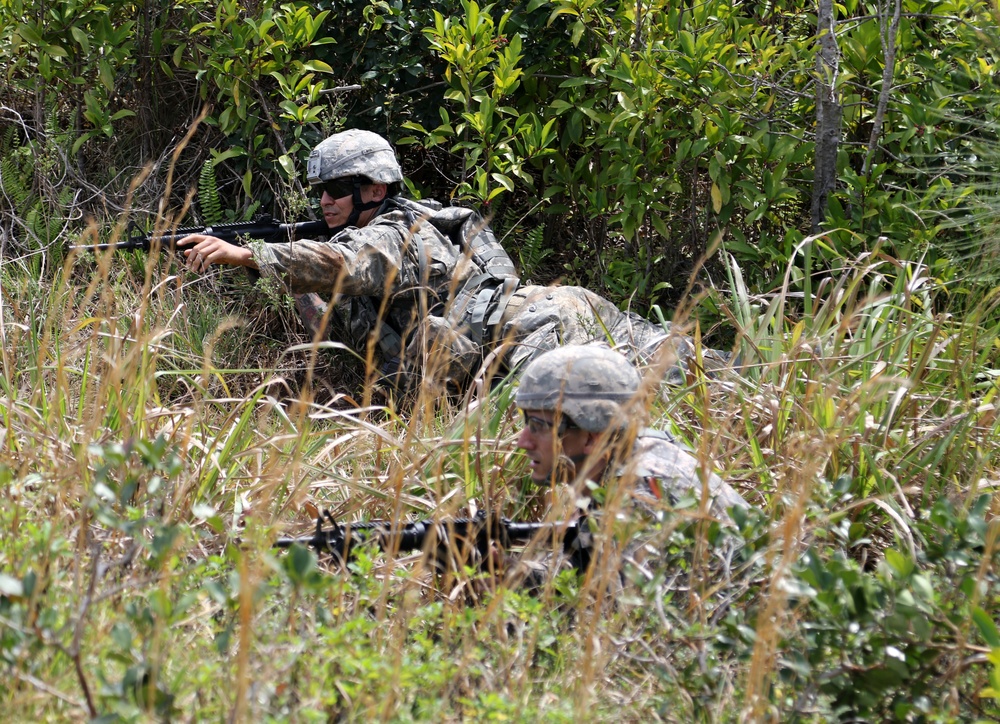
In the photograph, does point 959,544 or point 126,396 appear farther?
point 126,396

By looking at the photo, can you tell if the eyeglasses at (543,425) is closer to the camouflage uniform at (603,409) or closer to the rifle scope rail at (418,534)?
the camouflage uniform at (603,409)

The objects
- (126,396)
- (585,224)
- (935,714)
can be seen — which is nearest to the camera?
(935,714)

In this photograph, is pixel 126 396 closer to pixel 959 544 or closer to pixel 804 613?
pixel 804 613

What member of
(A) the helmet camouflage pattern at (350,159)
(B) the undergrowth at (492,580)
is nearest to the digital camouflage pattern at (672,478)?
(B) the undergrowth at (492,580)

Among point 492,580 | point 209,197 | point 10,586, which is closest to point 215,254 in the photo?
point 209,197

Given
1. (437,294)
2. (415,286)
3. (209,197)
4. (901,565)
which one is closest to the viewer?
(901,565)

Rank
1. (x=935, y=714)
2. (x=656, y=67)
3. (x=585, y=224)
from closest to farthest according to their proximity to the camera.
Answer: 1. (x=935, y=714)
2. (x=656, y=67)
3. (x=585, y=224)

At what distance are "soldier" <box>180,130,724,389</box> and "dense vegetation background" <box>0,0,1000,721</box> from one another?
0.70 ft

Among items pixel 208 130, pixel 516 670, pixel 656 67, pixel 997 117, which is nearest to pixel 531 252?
pixel 656 67

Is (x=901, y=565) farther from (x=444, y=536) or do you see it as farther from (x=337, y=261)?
(x=337, y=261)

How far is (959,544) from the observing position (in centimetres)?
245

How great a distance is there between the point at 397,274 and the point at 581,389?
2.04m

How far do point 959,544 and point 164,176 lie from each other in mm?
4766

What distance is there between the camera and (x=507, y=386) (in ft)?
12.2
